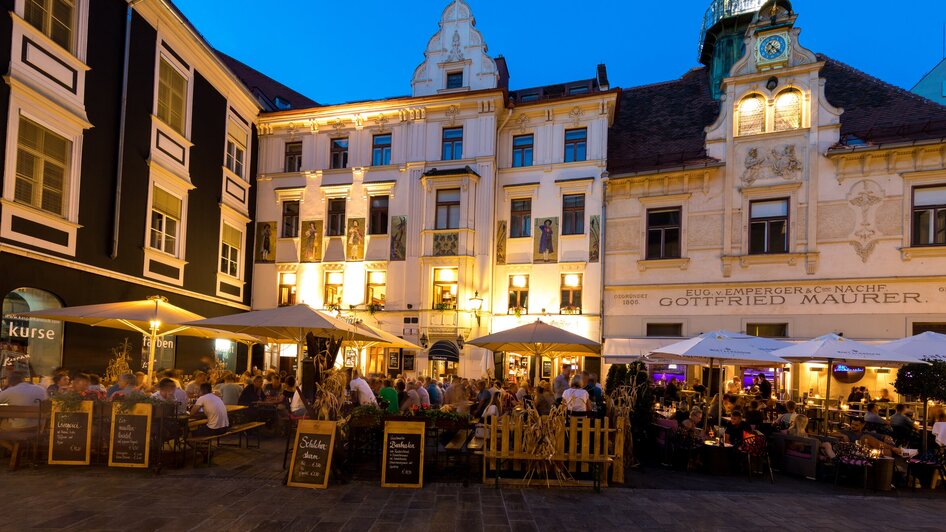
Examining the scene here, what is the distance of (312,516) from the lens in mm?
6930

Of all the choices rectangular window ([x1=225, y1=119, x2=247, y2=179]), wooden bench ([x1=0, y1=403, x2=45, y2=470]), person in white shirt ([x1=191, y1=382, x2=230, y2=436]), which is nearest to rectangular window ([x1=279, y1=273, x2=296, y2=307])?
rectangular window ([x1=225, y1=119, x2=247, y2=179])

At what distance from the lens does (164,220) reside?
61.7 feet

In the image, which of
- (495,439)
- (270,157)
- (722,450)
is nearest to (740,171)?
(722,450)

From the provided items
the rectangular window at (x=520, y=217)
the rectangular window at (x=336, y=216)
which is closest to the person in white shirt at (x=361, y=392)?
the rectangular window at (x=520, y=217)

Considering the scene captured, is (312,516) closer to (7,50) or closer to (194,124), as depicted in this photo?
(7,50)

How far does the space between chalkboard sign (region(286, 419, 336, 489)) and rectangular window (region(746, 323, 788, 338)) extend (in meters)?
15.0

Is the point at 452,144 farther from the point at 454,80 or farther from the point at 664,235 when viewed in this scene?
the point at 664,235

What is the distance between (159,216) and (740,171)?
17671 mm

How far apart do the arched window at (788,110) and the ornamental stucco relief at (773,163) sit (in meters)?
0.66

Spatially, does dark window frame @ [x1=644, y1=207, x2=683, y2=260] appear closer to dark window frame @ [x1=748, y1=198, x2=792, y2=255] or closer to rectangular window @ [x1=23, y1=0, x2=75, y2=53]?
Answer: dark window frame @ [x1=748, y1=198, x2=792, y2=255]

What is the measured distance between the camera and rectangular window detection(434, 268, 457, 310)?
73.4ft

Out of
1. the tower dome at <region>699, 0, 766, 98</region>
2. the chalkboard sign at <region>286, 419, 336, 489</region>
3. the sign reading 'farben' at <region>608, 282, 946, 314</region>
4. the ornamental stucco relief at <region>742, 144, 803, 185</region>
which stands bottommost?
the chalkboard sign at <region>286, 419, 336, 489</region>

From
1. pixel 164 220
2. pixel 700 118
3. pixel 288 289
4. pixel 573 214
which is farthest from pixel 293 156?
pixel 700 118

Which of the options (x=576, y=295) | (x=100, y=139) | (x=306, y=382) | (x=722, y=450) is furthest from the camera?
(x=576, y=295)
